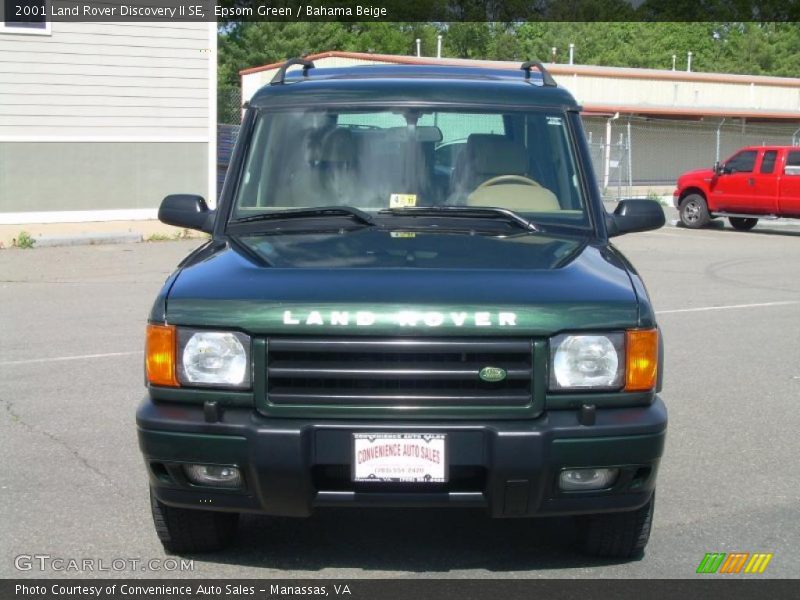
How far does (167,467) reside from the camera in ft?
14.9

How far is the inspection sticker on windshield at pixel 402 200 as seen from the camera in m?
5.65

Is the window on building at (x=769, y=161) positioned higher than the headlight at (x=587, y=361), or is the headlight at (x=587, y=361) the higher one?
the headlight at (x=587, y=361)

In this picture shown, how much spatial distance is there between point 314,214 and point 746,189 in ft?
67.9

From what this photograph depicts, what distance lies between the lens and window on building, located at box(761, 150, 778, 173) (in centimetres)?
2442

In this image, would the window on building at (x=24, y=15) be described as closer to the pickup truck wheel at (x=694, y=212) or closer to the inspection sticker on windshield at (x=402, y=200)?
the pickup truck wheel at (x=694, y=212)

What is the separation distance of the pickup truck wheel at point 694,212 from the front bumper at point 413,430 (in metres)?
21.9

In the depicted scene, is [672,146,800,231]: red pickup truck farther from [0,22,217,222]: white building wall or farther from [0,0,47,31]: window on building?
[0,0,47,31]: window on building

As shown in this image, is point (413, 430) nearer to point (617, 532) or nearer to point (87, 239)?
point (617, 532)

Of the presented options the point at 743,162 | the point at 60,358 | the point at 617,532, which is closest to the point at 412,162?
the point at 617,532

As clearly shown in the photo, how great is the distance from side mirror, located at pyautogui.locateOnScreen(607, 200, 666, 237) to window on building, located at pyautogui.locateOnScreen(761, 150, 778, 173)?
64.6 ft

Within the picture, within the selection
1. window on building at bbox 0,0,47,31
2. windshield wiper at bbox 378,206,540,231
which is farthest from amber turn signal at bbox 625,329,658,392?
window on building at bbox 0,0,47,31

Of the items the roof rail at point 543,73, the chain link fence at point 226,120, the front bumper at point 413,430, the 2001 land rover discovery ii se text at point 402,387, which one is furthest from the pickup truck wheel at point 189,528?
the chain link fence at point 226,120

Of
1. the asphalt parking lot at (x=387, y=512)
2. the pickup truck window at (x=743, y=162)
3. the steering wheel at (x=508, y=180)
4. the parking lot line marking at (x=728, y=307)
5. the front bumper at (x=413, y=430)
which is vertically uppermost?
the steering wheel at (x=508, y=180)
